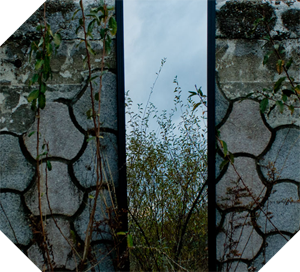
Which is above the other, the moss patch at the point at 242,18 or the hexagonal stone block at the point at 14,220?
the moss patch at the point at 242,18

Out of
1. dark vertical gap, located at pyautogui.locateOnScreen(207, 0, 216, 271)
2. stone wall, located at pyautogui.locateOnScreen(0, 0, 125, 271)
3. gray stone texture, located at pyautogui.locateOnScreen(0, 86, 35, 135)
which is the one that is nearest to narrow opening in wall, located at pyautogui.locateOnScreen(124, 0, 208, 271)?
dark vertical gap, located at pyautogui.locateOnScreen(207, 0, 216, 271)

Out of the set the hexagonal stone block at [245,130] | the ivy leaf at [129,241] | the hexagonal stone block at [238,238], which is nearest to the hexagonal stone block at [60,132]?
the ivy leaf at [129,241]

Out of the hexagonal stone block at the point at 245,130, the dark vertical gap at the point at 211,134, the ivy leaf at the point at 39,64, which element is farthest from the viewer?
the hexagonal stone block at the point at 245,130

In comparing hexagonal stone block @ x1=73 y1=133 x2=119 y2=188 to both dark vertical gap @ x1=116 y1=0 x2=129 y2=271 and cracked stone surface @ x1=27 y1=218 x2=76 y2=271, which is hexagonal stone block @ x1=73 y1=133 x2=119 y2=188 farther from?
cracked stone surface @ x1=27 y1=218 x2=76 y2=271

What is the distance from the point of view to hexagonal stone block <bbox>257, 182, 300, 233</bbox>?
176cm

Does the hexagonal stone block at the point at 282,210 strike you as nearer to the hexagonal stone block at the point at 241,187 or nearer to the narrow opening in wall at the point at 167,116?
the hexagonal stone block at the point at 241,187

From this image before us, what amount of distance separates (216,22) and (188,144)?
66 centimetres

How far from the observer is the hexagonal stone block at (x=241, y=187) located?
1725 mm

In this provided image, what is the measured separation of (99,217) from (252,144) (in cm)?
89

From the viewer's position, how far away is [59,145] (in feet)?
5.67

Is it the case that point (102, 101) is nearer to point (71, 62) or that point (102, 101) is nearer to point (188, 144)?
point (71, 62)

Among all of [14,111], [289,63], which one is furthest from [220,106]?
[14,111]

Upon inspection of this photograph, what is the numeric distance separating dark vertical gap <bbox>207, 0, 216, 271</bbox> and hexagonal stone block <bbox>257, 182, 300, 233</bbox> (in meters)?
0.29

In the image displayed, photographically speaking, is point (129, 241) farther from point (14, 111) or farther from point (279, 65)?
point (279, 65)
